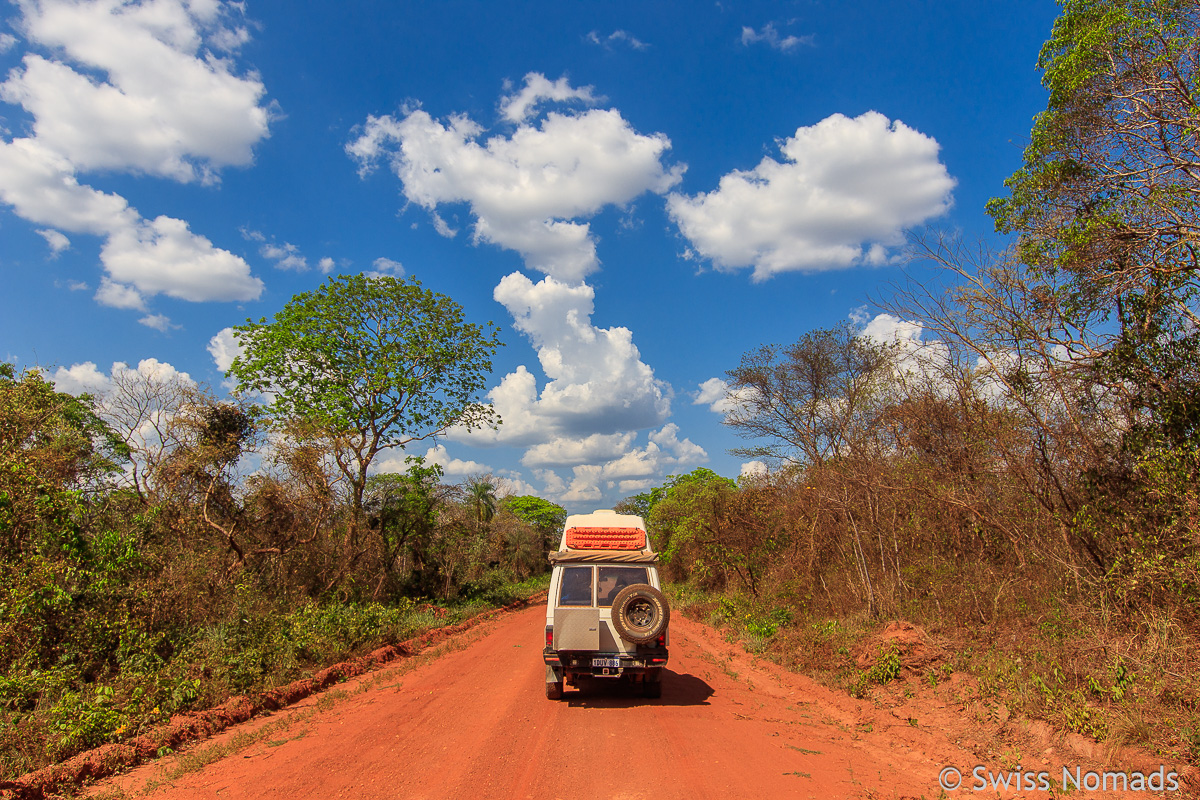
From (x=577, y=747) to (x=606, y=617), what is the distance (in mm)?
2022

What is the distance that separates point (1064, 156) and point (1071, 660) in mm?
7548

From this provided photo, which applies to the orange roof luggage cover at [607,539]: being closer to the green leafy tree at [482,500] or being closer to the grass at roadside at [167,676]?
the grass at roadside at [167,676]

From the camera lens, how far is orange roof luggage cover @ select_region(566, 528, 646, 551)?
9.04 metres

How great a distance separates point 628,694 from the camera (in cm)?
869

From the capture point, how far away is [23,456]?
9305mm

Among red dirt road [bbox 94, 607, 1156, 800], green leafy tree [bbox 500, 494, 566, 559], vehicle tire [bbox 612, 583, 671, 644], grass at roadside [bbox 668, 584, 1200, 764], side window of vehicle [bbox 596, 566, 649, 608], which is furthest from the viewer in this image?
green leafy tree [bbox 500, 494, 566, 559]

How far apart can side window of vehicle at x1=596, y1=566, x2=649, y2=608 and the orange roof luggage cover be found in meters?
0.38

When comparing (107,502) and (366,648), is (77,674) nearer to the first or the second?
(366,648)

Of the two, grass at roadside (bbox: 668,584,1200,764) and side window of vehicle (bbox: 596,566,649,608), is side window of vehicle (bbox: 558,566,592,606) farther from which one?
grass at roadside (bbox: 668,584,1200,764)

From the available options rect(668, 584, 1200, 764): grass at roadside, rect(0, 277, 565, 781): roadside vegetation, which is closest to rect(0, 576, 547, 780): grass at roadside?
rect(0, 277, 565, 781): roadside vegetation

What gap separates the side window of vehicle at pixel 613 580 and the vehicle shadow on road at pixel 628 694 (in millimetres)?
1390

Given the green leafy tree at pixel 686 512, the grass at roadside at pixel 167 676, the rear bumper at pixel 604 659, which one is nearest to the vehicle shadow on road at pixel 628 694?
the rear bumper at pixel 604 659

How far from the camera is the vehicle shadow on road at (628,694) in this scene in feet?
26.7

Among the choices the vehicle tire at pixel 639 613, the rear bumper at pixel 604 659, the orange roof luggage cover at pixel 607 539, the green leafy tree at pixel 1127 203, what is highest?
the green leafy tree at pixel 1127 203
